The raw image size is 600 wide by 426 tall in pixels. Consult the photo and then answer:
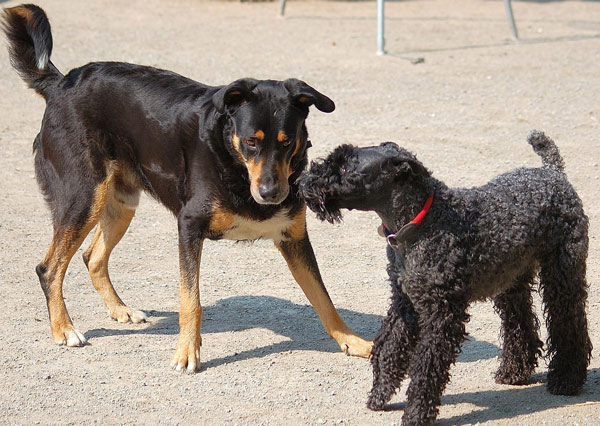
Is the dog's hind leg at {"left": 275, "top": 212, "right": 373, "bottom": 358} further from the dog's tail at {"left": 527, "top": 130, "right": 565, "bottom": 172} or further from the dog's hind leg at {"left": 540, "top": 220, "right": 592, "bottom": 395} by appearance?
the dog's tail at {"left": 527, "top": 130, "right": 565, "bottom": 172}

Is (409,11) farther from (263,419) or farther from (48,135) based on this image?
(263,419)

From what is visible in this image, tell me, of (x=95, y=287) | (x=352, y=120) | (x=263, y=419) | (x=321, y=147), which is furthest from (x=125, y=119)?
(x=352, y=120)

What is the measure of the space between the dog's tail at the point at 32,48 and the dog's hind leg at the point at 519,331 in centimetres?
357

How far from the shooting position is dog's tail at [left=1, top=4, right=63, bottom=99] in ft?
22.2

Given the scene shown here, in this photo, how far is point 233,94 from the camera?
573cm

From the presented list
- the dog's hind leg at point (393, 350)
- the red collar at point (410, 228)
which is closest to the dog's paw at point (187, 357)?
the dog's hind leg at point (393, 350)

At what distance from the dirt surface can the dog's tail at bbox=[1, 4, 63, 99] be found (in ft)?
5.21

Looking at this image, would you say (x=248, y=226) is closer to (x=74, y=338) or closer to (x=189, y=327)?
(x=189, y=327)

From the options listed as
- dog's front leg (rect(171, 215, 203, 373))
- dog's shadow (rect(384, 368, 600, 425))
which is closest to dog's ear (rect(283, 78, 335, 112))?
dog's front leg (rect(171, 215, 203, 373))

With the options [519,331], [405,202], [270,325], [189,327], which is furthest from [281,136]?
[519,331]

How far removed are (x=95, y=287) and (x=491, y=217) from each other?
10.5ft

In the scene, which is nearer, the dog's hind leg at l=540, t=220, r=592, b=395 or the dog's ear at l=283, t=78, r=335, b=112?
the dog's hind leg at l=540, t=220, r=592, b=395

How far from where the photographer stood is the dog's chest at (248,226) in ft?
19.2

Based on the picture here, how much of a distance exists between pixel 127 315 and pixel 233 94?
76.0 inches
